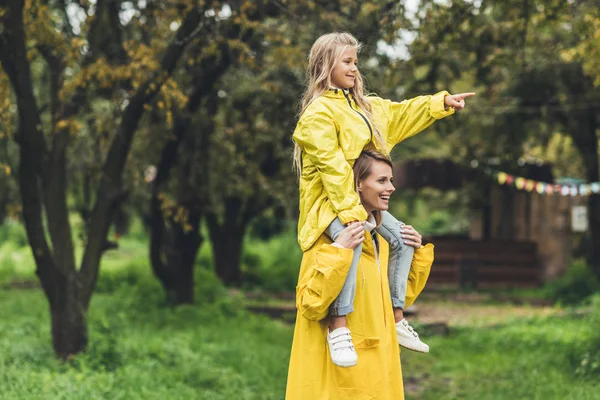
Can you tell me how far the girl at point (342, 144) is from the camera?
4.17 metres

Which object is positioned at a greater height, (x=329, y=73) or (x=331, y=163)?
(x=329, y=73)

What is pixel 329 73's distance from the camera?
14.6ft

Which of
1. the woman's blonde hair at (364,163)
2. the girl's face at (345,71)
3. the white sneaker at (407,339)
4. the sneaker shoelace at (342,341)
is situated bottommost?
the white sneaker at (407,339)

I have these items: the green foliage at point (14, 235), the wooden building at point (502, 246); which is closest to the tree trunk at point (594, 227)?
the wooden building at point (502, 246)

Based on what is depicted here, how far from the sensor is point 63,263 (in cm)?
906

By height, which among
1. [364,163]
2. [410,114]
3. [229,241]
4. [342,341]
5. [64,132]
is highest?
[64,132]

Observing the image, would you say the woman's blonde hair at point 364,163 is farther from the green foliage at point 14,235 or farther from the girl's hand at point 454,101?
the green foliage at point 14,235

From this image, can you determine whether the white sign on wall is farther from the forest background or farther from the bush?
the bush

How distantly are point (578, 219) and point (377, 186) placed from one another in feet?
63.5

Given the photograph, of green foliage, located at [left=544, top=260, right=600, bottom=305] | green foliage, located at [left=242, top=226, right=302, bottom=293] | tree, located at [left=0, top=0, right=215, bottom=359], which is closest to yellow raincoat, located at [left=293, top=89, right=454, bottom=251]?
tree, located at [left=0, top=0, right=215, bottom=359]

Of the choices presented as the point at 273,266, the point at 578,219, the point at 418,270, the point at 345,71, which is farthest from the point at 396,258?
the point at 273,266

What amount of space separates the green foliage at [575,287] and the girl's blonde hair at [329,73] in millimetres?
14528

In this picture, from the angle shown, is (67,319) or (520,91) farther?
(520,91)

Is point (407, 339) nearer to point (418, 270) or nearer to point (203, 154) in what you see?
point (418, 270)
